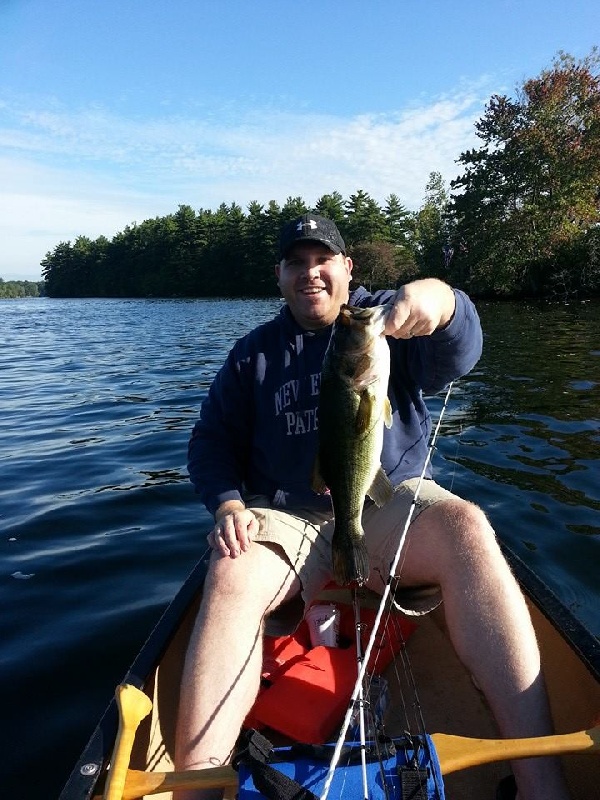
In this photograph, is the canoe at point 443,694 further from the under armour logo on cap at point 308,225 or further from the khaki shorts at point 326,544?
the under armour logo on cap at point 308,225

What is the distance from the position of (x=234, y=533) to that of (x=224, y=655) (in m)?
0.56

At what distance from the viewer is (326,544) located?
11.1 feet

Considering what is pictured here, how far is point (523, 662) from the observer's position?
240 cm

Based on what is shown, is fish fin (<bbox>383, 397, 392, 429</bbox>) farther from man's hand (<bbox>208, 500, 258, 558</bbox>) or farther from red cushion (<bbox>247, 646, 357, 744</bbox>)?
red cushion (<bbox>247, 646, 357, 744</bbox>)

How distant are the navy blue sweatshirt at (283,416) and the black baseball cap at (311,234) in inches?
14.2

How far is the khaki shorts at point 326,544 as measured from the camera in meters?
3.05

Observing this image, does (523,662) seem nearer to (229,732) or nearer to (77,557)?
(229,732)

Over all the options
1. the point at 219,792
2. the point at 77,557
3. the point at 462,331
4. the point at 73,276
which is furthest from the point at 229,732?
the point at 73,276

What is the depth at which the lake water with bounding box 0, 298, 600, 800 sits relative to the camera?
12.2 ft

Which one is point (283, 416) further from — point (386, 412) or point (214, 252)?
point (214, 252)

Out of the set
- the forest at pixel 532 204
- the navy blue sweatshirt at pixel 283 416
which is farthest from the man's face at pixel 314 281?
the forest at pixel 532 204

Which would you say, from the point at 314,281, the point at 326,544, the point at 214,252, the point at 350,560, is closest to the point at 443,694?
the point at 326,544

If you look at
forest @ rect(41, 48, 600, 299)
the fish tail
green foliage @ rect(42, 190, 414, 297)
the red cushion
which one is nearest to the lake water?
the red cushion

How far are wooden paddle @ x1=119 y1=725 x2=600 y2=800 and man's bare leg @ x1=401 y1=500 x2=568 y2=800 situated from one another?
0.71 feet
